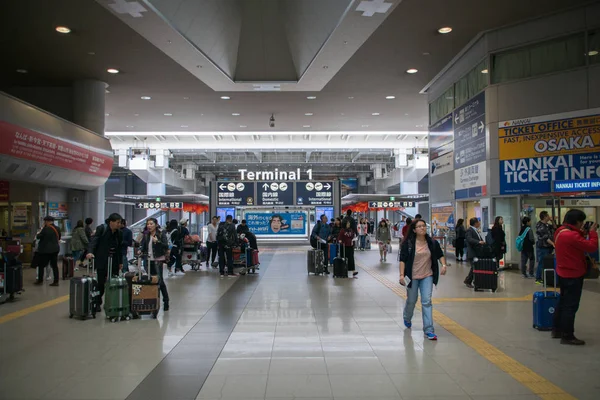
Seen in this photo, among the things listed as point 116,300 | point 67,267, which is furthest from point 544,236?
point 67,267

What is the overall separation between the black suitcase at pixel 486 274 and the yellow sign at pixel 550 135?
4048 millimetres

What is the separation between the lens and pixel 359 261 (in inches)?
695

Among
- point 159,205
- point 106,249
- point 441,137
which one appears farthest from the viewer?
point 159,205

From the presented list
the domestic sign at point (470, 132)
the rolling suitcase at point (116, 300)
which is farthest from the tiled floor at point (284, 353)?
the domestic sign at point (470, 132)

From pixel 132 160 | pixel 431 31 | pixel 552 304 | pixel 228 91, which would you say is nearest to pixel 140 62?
pixel 228 91

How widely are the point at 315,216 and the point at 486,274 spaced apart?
15.0 metres

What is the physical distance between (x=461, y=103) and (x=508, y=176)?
3.52m

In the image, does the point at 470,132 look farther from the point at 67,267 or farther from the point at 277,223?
the point at 277,223

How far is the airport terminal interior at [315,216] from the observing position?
16.8 feet

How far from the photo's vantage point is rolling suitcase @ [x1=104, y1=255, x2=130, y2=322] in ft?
24.1

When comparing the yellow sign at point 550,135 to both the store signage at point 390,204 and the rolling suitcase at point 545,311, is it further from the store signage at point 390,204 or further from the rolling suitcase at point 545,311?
the store signage at point 390,204

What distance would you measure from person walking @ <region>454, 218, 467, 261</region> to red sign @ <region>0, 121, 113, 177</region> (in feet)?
38.9

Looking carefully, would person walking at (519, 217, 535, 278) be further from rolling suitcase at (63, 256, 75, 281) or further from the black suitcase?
rolling suitcase at (63, 256, 75, 281)

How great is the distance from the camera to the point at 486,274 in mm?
10039
